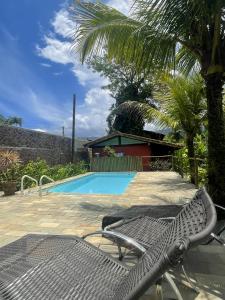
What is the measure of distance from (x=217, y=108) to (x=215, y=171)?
102 centimetres

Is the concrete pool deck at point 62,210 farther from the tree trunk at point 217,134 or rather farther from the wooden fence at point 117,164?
the wooden fence at point 117,164

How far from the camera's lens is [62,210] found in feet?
23.4

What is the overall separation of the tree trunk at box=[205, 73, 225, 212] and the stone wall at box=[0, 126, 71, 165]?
9.79 metres

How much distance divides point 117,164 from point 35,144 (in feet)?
23.1

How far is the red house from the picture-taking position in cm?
2511

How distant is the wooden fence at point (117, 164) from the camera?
2255cm

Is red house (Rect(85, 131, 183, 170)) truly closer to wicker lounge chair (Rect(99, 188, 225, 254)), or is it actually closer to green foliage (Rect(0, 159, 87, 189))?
green foliage (Rect(0, 159, 87, 189))

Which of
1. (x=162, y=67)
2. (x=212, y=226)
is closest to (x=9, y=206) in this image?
(x=162, y=67)

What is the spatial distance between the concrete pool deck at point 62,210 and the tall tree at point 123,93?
20.2m

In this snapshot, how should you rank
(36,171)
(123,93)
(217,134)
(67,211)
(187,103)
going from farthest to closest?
(123,93)
(36,171)
(187,103)
(67,211)
(217,134)

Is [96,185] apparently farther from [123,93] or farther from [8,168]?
[123,93]

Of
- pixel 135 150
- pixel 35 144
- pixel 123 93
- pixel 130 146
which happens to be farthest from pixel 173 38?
pixel 123 93

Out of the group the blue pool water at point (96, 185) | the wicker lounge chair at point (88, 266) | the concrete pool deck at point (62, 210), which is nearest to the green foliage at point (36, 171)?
the blue pool water at point (96, 185)

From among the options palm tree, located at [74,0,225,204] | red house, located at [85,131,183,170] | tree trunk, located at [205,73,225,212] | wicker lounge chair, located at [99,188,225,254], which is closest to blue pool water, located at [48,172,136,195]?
red house, located at [85,131,183,170]
